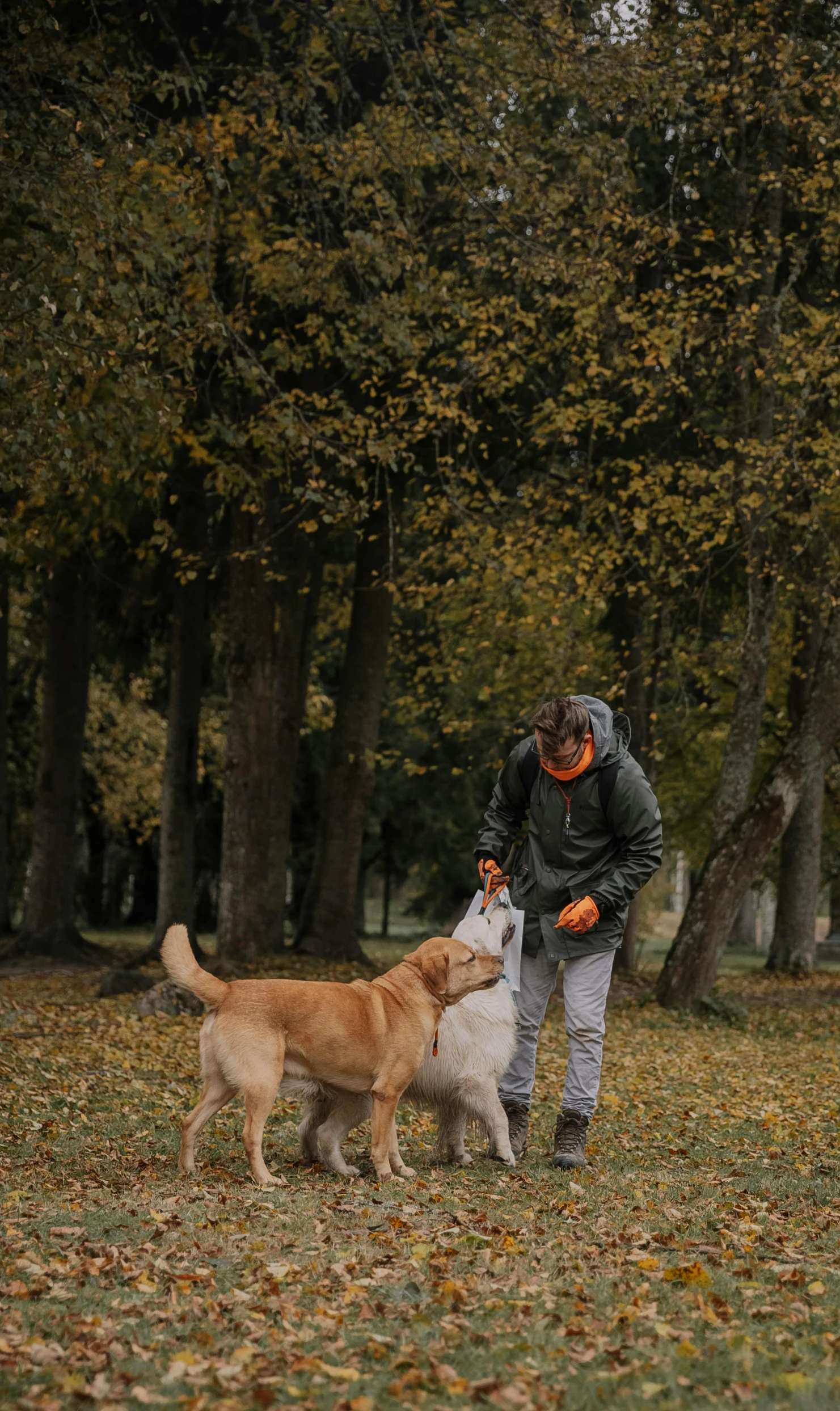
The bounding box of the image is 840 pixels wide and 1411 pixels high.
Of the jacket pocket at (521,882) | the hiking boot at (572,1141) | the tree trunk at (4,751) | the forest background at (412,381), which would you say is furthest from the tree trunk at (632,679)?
the hiking boot at (572,1141)

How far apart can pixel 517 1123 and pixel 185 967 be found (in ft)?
7.16

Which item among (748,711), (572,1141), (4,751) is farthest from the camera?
(4,751)

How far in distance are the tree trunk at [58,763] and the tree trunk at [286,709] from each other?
2953 millimetres

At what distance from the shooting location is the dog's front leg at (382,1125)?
6449 millimetres

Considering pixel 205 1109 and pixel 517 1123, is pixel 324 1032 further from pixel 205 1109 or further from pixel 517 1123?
pixel 517 1123

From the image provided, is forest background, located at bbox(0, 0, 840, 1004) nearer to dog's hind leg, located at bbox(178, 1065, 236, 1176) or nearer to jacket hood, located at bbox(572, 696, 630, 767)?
jacket hood, located at bbox(572, 696, 630, 767)

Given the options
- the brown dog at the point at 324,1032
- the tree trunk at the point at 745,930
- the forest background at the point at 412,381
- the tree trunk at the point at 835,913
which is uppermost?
the forest background at the point at 412,381

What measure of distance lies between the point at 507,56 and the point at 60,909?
13.4m

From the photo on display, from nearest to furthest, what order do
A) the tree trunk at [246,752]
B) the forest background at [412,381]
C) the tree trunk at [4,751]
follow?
the forest background at [412,381] → the tree trunk at [246,752] → the tree trunk at [4,751]

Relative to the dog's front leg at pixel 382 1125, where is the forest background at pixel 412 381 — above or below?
above

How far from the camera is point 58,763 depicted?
20.2 m

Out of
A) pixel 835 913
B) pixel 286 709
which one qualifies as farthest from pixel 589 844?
pixel 835 913

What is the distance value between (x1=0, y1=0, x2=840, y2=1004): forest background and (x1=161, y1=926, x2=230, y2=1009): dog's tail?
4542 millimetres

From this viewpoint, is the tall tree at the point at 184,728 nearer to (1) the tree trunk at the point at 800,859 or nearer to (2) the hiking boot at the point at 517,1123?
(1) the tree trunk at the point at 800,859
